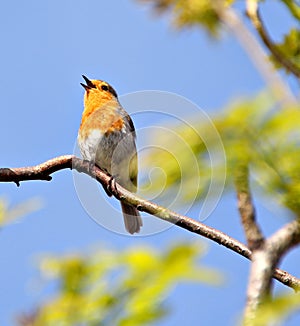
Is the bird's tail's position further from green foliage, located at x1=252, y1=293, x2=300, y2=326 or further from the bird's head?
green foliage, located at x1=252, y1=293, x2=300, y2=326

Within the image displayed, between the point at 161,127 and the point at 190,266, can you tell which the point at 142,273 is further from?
the point at 161,127

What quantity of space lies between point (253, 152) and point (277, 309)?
1.99ft

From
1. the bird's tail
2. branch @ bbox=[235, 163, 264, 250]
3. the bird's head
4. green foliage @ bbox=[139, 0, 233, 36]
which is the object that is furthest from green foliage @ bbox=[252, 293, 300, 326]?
the bird's head

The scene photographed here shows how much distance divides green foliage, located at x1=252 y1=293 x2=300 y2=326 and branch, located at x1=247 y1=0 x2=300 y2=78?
4.17ft

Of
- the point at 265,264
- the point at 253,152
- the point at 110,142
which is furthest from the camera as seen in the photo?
the point at 110,142

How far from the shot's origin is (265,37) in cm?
282

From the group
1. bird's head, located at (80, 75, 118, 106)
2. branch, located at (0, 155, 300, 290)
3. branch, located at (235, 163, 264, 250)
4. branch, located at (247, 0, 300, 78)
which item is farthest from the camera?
bird's head, located at (80, 75, 118, 106)

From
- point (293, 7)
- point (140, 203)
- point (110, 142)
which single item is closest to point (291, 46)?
point (293, 7)

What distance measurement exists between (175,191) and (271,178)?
30cm

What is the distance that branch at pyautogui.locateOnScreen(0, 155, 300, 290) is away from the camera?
2.81 meters

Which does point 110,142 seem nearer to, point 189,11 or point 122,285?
point 189,11

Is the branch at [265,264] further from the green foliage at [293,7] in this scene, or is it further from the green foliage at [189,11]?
the green foliage at [189,11]

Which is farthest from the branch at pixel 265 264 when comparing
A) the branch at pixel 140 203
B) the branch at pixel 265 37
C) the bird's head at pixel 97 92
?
the bird's head at pixel 97 92

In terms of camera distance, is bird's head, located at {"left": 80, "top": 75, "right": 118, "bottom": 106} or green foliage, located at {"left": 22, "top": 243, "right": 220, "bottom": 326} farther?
bird's head, located at {"left": 80, "top": 75, "right": 118, "bottom": 106}
